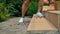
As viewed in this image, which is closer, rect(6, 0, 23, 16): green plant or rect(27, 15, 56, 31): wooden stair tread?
rect(27, 15, 56, 31): wooden stair tread

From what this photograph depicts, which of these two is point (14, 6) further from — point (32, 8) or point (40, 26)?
point (40, 26)

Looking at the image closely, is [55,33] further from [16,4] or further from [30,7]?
[16,4]

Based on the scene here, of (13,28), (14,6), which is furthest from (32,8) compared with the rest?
(13,28)

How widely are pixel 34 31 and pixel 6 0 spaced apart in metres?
6.91

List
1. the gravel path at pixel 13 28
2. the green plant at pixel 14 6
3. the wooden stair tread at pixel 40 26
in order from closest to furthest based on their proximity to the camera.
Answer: the wooden stair tread at pixel 40 26
the gravel path at pixel 13 28
the green plant at pixel 14 6

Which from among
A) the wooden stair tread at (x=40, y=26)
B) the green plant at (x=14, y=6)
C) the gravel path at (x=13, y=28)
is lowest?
the green plant at (x=14, y=6)

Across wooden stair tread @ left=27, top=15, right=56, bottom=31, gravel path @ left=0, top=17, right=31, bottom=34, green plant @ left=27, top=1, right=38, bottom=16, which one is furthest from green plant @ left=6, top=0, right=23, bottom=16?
wooden stair tread @ left=27, top=15, right=56, bottom=31

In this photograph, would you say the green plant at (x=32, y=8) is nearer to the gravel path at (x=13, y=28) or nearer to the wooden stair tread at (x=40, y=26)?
the gravel path at (x=13, y=28)

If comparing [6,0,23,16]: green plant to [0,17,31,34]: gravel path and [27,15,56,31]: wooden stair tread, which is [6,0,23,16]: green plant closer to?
[0,17,31,34]: gravel path

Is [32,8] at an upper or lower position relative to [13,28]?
lower

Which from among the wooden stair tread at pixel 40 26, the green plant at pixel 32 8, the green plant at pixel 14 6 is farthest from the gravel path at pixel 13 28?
the green plant at pixel 14 6

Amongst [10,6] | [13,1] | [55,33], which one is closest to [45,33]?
[55,33]

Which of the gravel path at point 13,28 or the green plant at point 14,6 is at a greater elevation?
the gravel path at point 13,28

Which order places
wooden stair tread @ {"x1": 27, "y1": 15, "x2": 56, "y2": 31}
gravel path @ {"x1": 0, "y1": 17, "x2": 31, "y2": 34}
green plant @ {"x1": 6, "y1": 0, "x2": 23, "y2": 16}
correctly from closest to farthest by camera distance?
wooden stair tread @ {"x1": 27, "y1": 15, "x2": 56, "y2": 31} < gravel path @ {"x1": 0, "y1": 17, "x2": 31, "y2": 34} < green plant @ {"x1": 6, "y1": 0, "x2": 23, "y2": 16}
